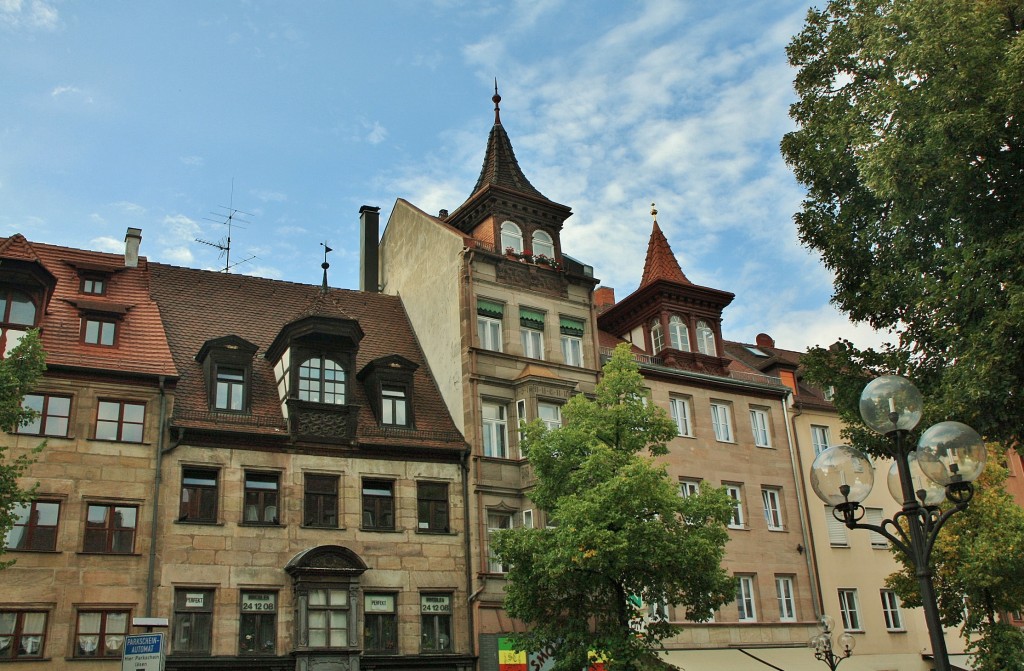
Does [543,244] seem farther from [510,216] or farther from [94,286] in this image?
[94,286]

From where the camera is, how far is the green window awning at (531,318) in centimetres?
3434

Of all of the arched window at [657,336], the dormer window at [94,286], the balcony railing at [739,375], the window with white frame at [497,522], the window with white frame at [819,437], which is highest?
the arched window at [657,336]

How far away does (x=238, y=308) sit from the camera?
33.2 m

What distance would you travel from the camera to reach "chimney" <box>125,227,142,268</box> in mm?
31359

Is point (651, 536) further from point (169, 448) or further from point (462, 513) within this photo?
point (169, 448)

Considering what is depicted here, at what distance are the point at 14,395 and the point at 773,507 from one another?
25999 mm

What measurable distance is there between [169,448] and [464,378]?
925 centimetres

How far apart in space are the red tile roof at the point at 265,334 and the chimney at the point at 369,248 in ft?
8.97

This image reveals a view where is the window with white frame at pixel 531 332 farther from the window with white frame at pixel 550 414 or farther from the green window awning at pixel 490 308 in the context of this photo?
the window with white frame at pixel 550 414

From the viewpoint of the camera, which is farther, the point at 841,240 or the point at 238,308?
the point at 238,308

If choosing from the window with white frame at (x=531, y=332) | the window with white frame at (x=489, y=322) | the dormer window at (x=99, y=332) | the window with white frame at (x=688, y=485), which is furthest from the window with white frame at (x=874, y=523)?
the dormer window at (x=99, y=332)

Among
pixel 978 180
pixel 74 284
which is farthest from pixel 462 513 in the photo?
pixel 978 180

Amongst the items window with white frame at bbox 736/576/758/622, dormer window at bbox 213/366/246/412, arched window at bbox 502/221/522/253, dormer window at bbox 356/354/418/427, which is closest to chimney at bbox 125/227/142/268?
dormer window at bbox 213/366/246/412

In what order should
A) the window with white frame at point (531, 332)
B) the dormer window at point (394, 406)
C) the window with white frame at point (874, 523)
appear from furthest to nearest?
the window with white frame at point (874, 523), the window with white frame at point (531, 332), the dormer window at point (394, 406)
